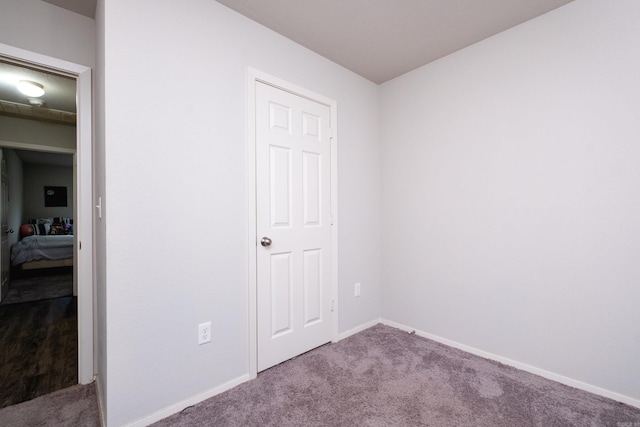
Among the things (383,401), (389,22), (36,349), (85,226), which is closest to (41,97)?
(85,226)

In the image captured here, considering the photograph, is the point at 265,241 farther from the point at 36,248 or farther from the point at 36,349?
the point at 36,248

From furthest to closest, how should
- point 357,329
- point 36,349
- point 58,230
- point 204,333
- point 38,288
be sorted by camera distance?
point 58,230
point 38,288
point 357,329
point 36,349
point 204,333

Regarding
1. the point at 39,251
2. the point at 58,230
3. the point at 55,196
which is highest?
the point at 55,196

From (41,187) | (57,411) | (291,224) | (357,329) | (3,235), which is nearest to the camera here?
(57,411)

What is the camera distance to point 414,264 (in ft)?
8.57

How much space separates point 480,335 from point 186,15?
298 centimetres

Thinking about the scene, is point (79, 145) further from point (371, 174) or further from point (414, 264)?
point (414, 264)

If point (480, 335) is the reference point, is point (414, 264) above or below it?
above

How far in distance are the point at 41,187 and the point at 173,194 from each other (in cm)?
818

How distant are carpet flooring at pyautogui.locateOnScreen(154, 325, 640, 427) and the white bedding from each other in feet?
19.2

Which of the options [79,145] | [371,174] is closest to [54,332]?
[79,145]

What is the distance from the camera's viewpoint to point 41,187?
7027mm

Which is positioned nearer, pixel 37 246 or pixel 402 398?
pixel 402 398

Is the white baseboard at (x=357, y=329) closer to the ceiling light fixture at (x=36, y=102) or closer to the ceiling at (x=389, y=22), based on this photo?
the ceiling at (x=389, y=22)
